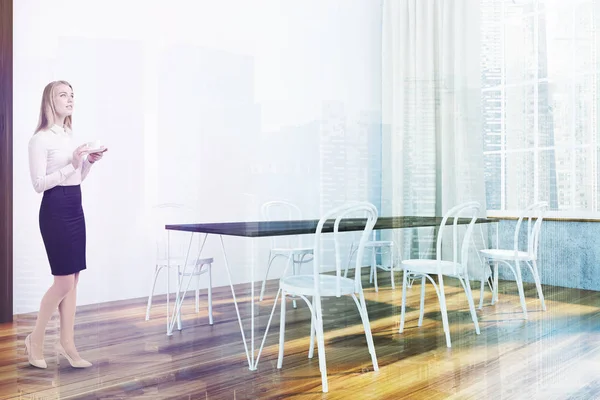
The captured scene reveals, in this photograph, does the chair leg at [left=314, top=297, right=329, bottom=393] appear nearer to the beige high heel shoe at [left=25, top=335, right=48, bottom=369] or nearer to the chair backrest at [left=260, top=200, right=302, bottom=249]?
the chair backrest at [left=260, top=200, right=302, bottom=249]

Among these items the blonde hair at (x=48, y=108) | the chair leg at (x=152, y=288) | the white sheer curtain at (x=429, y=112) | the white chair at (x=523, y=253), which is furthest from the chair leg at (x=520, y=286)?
the blonde hair at (x=48, y=108)

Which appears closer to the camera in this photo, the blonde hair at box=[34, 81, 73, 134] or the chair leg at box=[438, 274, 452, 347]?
the chair leg at box=[438, 274, 452, 347]

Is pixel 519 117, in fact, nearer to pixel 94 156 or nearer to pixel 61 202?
pixel 94 156

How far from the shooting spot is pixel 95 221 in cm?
155

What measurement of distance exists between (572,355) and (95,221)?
1523mm

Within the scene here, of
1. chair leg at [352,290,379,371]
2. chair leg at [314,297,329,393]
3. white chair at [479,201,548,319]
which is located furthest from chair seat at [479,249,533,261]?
chair leg at [314,297,329,393]

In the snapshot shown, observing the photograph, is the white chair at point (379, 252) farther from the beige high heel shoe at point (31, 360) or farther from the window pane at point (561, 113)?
the beige high heel shoe at point (31, 360)

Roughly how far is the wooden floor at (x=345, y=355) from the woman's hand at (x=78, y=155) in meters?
0.47

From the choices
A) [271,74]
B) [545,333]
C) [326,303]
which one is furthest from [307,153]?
[545,333]

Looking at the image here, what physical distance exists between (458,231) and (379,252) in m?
0.28

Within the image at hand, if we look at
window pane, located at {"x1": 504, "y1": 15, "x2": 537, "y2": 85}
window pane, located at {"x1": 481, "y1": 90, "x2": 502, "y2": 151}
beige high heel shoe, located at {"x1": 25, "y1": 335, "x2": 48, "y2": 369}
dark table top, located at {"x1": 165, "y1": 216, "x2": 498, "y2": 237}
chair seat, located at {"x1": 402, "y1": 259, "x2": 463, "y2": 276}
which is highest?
window pane, located at {"x1": 504, "y1": 15, "x2": 537, "y2": 85}

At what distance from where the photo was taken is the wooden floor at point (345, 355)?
1418 mm

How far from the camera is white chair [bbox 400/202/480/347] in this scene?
1410 mm

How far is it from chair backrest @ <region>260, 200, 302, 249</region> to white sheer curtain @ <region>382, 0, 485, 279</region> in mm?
299
